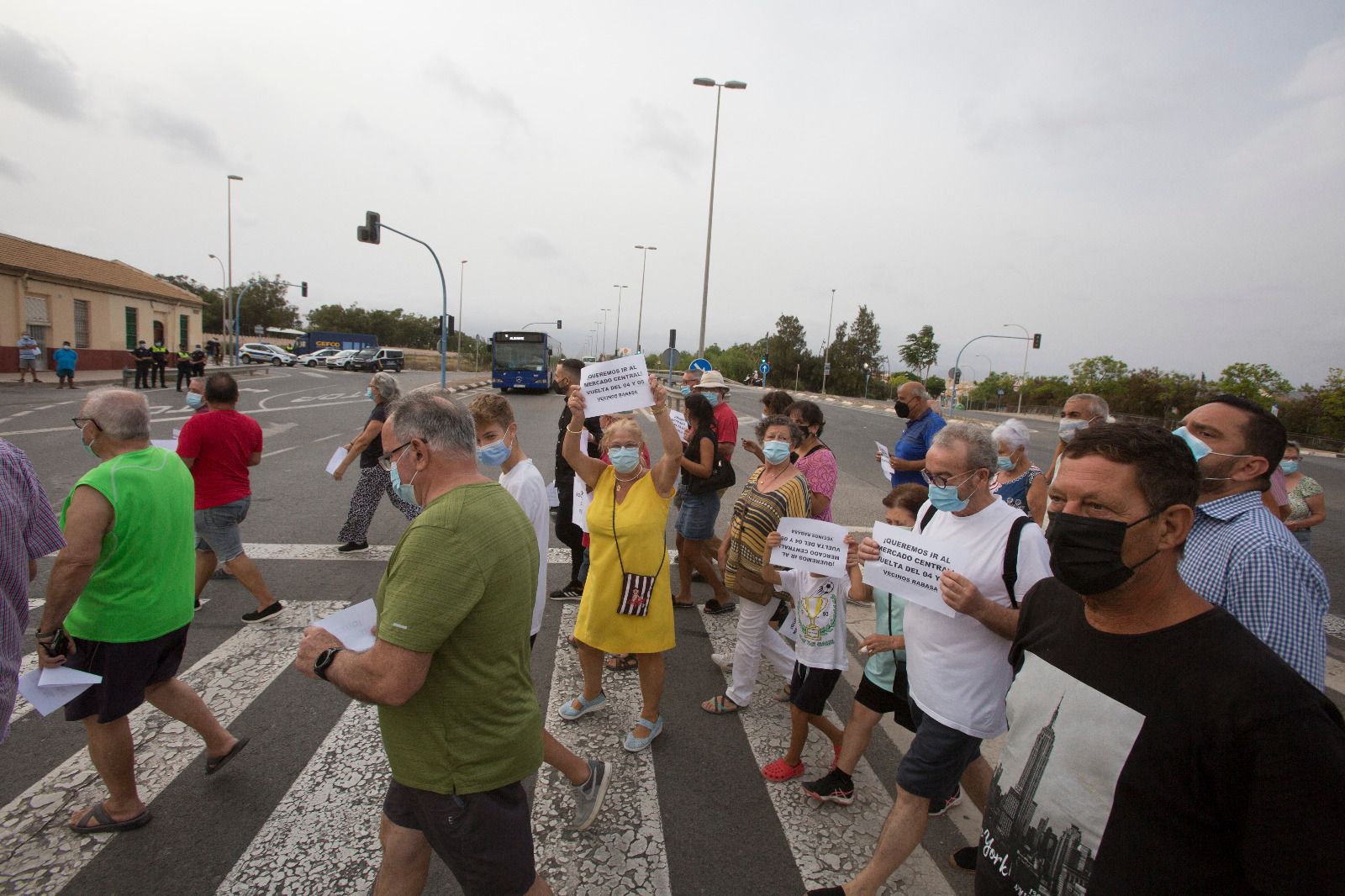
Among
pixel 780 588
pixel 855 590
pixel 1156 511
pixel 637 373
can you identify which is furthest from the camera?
pixel 780 588

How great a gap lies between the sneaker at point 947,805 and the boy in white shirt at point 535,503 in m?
1.53

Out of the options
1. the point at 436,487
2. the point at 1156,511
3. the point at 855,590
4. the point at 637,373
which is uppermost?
the point at 637,373

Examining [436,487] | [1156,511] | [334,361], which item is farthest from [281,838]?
[334,361]

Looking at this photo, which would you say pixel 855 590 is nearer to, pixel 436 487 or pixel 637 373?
pixel 637 373

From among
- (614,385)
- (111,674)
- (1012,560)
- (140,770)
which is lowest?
(140,770)

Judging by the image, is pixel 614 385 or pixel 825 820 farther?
pixel 614 385

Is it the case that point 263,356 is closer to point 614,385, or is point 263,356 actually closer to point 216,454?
point 216,454

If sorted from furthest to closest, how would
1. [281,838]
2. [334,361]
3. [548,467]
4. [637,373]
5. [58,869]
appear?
[334,361] → [548,467] → [637,373] → [281,838] → [58,869]

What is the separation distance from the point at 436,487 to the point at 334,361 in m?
56.5

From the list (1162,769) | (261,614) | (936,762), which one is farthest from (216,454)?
(1162,769)

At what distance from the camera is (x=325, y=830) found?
8.84 ft

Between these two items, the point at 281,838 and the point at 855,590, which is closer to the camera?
the point at 281,838

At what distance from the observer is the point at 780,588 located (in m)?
3.68

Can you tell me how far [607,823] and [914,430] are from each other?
4161 millimetres
